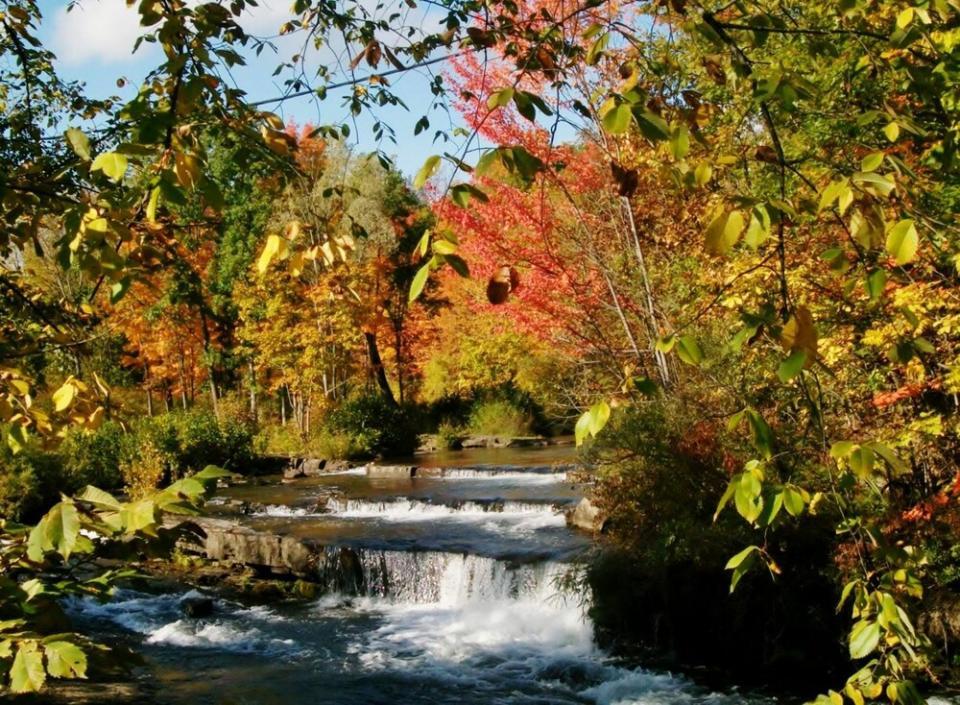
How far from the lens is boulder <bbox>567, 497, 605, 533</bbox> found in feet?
35.9

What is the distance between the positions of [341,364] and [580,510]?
14.7 meters

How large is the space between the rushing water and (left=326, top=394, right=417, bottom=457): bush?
8.57 meters

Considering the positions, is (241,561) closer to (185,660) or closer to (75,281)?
(185,660)

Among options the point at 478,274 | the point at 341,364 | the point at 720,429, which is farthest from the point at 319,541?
the point at 341,364

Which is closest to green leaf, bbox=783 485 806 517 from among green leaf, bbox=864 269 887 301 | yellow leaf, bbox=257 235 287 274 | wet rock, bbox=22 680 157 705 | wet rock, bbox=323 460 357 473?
green leaf, bbox=864 269 887 301

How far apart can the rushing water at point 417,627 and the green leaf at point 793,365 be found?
6.41m

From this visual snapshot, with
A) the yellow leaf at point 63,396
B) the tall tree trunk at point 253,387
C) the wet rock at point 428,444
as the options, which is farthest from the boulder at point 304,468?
the yellow leaf at point 63,396

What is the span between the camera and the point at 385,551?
1111 cm

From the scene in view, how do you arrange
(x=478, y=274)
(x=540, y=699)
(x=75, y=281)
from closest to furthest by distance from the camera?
(x=540, y=699), (x=478, y=274), (x=75, y=281)

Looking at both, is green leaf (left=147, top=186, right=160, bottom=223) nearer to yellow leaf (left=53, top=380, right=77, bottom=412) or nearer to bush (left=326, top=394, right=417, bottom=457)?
yellow leaf (left=53, top=380, right=77, bottom=412)

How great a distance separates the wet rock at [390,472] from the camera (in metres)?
18.0

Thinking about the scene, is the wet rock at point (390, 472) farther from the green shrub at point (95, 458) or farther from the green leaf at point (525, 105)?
the green leaf at point (525, 105)

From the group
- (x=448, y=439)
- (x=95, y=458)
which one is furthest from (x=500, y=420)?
(x=95, y=458)

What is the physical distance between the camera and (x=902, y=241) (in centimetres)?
120
